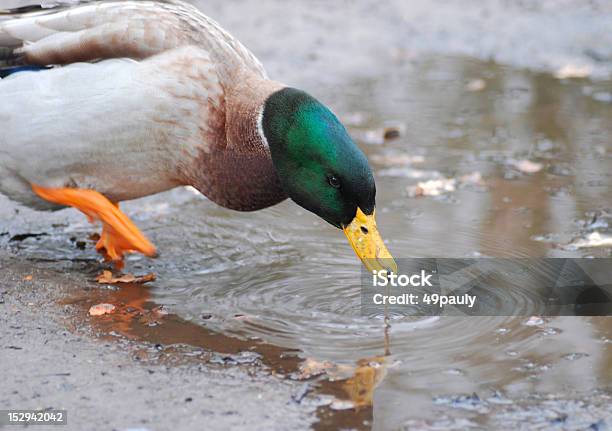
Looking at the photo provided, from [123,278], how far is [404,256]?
144 centimetres

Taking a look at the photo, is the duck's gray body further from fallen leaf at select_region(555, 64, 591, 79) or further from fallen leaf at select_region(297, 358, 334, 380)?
fallen leaf at select_region(555, 64, 591, 79)

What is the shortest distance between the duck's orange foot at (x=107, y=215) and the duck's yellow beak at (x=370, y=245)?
1269 millimetres

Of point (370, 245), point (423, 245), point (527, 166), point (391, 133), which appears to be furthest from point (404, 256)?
point (391, 133)

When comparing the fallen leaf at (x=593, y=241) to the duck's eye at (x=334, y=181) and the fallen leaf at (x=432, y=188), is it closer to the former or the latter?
the fallen leaf at (x=432, y=188)

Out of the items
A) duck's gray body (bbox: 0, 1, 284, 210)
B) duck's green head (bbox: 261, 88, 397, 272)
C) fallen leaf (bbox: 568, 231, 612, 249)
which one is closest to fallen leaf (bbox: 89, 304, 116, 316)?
duck's gray body (bbox: 0, 1, 284, 210)

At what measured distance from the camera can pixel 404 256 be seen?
522 cm

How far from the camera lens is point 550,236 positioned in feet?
18.0

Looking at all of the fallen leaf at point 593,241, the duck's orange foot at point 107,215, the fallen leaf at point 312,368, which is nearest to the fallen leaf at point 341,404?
the fallen leaf at point 312,368

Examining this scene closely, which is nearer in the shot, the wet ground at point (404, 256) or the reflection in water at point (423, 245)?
the wet ground at point (404, 256)

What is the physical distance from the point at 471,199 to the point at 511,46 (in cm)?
393

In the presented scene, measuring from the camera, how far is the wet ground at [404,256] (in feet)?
12.5

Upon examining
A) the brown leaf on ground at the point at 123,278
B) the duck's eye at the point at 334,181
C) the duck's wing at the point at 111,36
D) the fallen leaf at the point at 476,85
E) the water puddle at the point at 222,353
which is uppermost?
the duck's wing at the point at 111,36

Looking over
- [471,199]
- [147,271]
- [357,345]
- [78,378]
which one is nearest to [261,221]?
[147,271]

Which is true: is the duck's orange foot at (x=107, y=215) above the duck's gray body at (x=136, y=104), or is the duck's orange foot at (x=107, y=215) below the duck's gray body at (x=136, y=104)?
below
